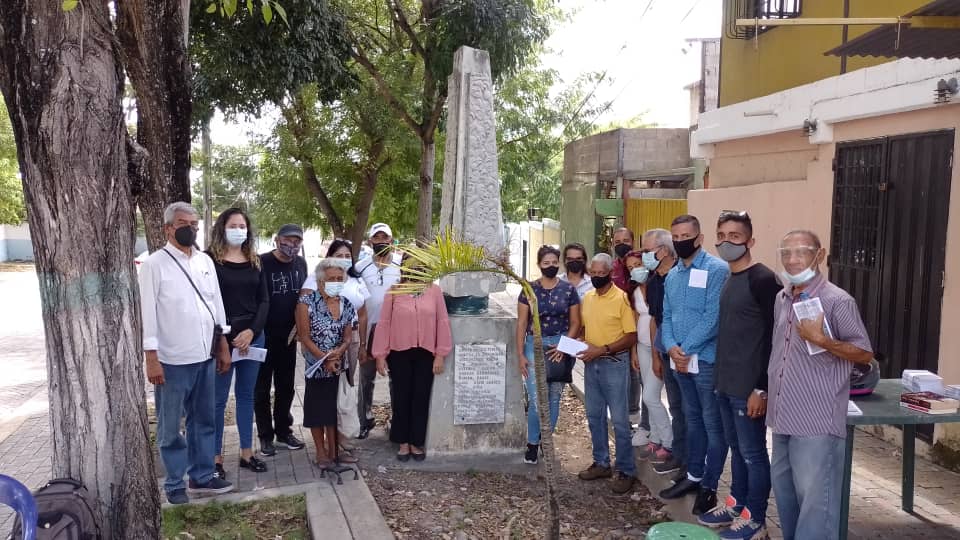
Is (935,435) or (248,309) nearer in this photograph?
(248,309)

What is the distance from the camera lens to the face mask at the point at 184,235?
4723mm

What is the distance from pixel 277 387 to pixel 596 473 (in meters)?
Result: 2.56

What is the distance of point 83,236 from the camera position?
3.35m

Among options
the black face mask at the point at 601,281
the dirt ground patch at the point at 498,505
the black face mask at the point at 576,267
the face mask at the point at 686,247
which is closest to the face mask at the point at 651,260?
the black face mask at the point at 601,281

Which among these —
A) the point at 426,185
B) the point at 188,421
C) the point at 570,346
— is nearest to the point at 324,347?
the point at 188,421

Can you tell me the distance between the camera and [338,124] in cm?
1529

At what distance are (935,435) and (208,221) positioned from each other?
17930 mm

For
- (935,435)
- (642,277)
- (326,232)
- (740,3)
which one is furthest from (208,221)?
(935,435)

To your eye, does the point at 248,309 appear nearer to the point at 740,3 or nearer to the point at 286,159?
the point at 740,3

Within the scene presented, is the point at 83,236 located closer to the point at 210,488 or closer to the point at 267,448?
the point at 210,488

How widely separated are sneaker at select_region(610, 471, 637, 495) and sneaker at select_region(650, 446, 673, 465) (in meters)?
0.32

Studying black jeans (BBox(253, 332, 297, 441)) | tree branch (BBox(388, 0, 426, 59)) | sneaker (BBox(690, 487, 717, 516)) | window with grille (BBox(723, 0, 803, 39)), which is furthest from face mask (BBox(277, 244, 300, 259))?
tree branch (BBox(388, 0, 426, 59))

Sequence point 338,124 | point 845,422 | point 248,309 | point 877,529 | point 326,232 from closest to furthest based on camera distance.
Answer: point 845,422 < point 877,529 < point 248,309 < point 338,124 < point 326,232

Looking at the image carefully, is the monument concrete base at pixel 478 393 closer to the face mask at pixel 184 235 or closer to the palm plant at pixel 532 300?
the palm plant at pixel 532 300
